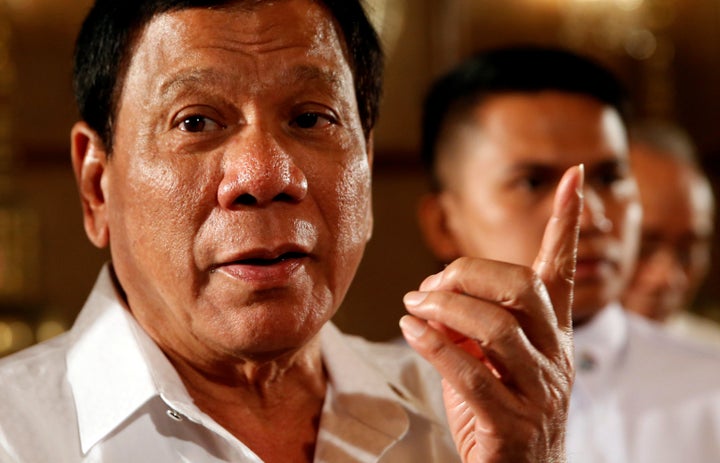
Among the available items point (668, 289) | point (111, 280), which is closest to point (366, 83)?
point (111, 280)

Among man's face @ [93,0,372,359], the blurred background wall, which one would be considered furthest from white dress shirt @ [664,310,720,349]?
man's face @ [93,0,372,359]

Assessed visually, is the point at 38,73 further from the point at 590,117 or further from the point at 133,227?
the point at 133,227

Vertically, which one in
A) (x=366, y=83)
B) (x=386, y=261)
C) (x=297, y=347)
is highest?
(x=366, y=83)

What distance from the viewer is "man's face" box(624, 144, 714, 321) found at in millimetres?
2949

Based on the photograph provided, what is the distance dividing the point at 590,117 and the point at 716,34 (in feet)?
6.17

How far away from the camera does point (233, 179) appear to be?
110cm

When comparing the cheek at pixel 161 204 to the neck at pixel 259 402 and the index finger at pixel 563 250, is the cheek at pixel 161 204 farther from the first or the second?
the index finger at pixel 563 250

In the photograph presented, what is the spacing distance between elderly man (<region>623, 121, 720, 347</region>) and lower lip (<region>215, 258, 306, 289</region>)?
2056 millimetres

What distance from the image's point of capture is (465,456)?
1.15 m

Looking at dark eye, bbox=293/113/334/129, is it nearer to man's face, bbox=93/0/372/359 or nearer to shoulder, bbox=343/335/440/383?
man's face, bbox=93/0/372/359

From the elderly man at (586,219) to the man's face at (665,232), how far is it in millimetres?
622

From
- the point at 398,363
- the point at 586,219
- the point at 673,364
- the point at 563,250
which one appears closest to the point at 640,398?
the point at 673,364

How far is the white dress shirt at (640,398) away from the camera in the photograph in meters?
2.16

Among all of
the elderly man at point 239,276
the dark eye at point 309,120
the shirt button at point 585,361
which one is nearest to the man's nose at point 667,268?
the shirt button at point 585,361
